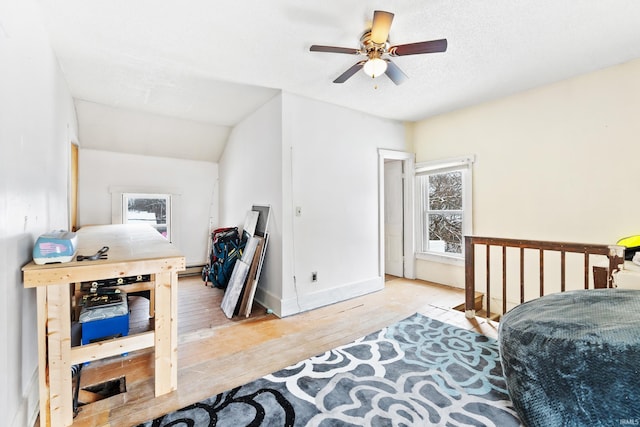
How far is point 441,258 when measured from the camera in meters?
4.26

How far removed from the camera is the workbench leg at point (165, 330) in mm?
1780

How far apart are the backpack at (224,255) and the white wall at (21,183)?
2001 millimetres

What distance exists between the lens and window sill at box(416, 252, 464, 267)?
4052 mm

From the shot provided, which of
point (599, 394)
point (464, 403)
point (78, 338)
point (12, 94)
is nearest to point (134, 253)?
point (12, 94)

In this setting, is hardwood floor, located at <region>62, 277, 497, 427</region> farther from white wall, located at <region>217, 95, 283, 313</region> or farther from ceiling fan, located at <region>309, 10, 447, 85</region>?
ceiling fan, located at <region>309, 10, 447, 85</region>

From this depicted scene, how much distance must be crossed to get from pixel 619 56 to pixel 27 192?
4788 mm

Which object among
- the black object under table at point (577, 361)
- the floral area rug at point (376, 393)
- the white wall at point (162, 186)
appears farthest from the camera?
the white wall at point (162, 186)

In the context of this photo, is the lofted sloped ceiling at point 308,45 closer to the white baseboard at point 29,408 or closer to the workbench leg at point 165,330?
the workbench leg at point 165,330

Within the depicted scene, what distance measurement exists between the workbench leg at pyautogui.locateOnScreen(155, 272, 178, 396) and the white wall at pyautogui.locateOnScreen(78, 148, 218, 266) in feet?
11.6

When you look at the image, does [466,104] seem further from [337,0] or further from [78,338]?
[78,338]

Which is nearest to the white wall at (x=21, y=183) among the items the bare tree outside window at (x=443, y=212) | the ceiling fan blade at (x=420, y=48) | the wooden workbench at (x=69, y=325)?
the wooden workbench at (x=69, y=325)

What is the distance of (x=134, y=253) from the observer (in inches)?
75.4

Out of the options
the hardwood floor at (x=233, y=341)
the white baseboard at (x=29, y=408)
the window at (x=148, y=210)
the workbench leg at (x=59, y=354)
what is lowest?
the hardwood floor at (x=233, y=341)

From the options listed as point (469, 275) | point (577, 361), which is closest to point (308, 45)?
point (577, 361)
